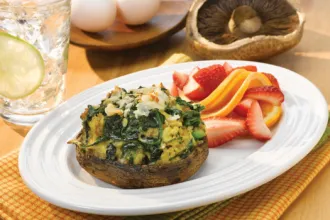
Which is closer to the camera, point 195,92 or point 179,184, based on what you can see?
point 179,184

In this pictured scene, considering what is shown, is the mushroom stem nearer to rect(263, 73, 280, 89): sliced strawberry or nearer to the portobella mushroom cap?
the portobella mushroom cap

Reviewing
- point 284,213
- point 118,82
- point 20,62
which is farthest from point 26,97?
point 284,213

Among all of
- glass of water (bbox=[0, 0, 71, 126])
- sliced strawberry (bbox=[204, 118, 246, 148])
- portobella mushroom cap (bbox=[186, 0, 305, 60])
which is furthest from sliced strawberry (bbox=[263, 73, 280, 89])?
glass of water (bbox=[0, 0, 71, 126])

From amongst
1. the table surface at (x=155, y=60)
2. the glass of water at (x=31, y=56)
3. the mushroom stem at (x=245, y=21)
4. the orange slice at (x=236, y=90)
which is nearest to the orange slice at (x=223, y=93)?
the orange slice at (x=236, y=90)

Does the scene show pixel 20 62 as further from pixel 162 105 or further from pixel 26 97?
pixel 162 105

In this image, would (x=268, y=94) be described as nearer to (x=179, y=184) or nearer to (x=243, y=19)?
(x=179, y=184)

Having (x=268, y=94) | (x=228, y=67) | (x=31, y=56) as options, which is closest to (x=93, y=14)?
(x=31, y=56)

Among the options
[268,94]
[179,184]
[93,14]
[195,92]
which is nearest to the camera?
[179,184]
